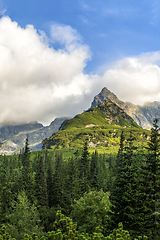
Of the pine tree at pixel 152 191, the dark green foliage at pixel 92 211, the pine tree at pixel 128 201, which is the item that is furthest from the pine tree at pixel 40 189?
the pine tree at pixel 152 191

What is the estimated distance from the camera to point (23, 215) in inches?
1383

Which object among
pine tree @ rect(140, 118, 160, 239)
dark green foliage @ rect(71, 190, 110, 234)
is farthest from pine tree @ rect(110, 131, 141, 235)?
dark green foliage @ rect(71, 190, 110, 234)

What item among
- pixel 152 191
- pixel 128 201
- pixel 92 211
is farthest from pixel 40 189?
pixel 128 201

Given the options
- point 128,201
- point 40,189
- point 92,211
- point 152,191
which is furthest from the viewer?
point 40,189

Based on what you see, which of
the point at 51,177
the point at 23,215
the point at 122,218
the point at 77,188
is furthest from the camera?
the point at 51,177

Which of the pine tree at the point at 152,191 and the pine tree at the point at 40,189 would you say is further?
the pine tree at the point at 40,189

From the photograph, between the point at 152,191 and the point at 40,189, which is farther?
the point at 40,189

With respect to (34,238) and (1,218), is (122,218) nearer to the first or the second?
(34,238)

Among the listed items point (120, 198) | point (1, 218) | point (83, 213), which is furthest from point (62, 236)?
point (1, 218)

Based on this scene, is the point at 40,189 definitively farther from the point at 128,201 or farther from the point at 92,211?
the point at 128,201

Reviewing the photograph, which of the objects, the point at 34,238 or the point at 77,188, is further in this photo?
the point at 77,188

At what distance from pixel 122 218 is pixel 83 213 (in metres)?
10.3

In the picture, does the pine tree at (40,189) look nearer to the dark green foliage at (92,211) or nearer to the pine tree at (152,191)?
the dark green foliage at (92,211)

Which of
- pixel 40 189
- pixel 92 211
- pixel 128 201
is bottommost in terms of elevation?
pixel 40 189
